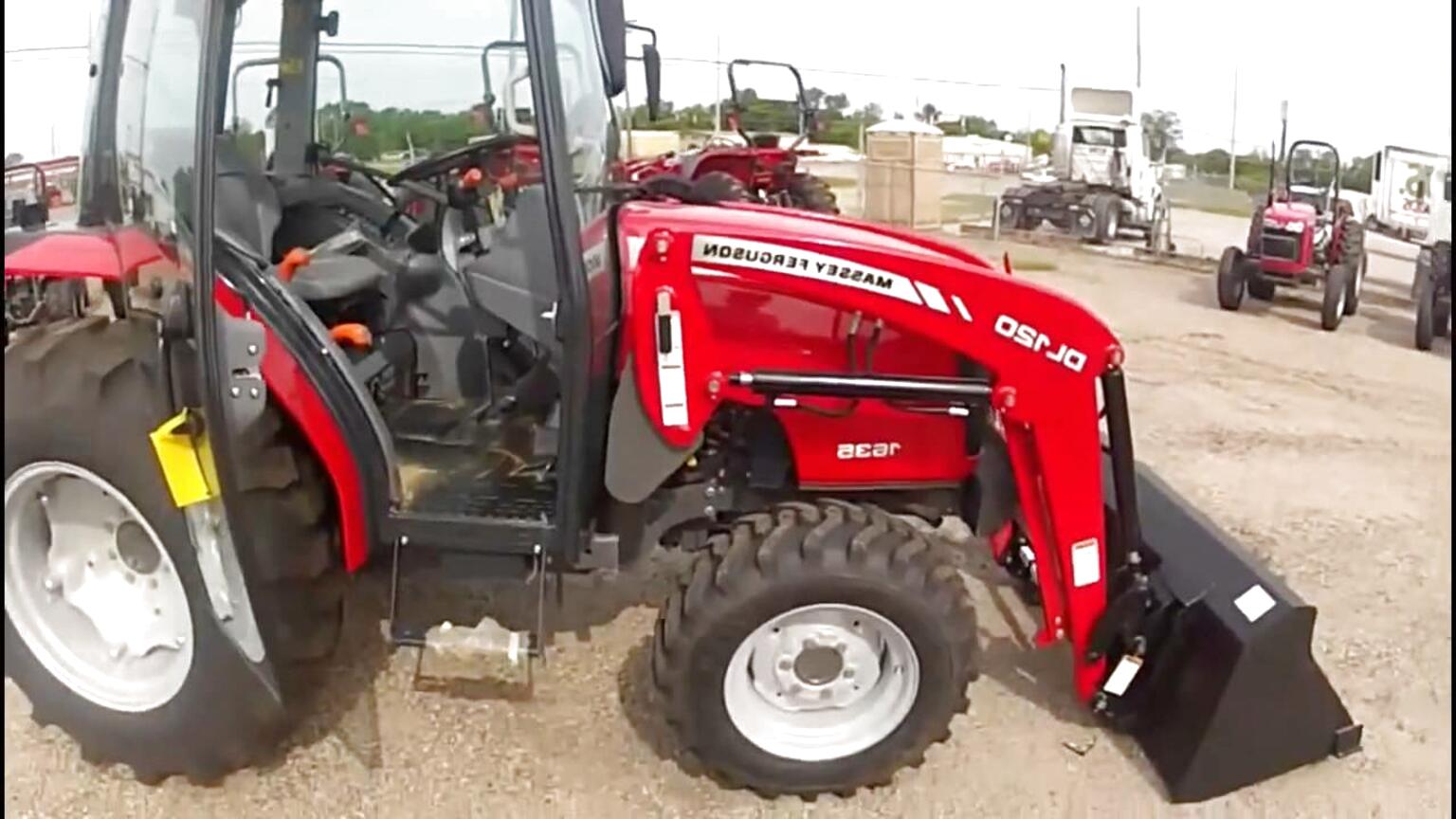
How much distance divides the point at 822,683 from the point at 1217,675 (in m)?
0.89

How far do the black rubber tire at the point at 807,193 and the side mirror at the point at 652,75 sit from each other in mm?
7127

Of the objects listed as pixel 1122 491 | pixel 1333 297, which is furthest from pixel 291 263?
pixel 1333 297

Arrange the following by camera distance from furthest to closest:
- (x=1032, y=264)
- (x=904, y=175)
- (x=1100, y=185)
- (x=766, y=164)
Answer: (x=904, y=175), (x=1100, y=185), (x=1032, y=264), (x=766, y=164)

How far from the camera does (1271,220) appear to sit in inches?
400

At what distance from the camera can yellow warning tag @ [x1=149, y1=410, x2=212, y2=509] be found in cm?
250

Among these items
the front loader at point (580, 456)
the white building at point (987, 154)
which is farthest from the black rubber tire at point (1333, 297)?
the white building at point (987, 154)

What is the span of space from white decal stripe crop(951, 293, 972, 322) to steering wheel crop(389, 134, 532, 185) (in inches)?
42.7

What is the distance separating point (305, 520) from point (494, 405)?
630mm

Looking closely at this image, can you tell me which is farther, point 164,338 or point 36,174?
point 36,174

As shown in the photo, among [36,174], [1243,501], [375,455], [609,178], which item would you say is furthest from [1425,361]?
[36,174]

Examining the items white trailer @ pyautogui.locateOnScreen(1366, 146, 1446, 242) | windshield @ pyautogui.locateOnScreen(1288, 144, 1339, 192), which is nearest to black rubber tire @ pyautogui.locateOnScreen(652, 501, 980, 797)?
windshield @ pyautogui.locateOnScreen(1288, 144, 1339, 192)

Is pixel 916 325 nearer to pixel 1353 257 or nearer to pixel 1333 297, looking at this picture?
pixel 1333 297

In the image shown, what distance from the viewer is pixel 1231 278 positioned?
399 inches

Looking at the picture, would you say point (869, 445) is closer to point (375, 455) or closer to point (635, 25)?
point (375, 455)
